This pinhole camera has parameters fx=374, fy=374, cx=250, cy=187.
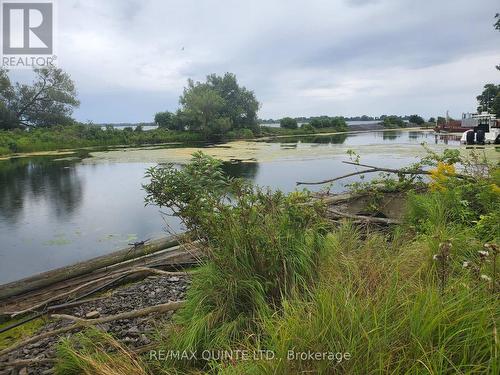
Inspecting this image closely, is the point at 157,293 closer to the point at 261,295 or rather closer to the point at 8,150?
the point at 261,295

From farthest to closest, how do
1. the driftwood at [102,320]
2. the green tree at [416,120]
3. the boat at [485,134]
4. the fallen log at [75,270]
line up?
the green tree at [416,120], the boat at [485,134], the fallen log at [75,270], the driftwood at [102,320]

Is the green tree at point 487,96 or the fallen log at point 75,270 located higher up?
the green tree at point 487,96

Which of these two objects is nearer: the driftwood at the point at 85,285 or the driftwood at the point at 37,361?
the driftwood at the point at 37,361

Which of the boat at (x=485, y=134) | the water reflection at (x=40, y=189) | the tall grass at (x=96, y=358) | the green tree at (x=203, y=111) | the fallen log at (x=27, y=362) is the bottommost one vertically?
the fallen log at (x=27, y=362)

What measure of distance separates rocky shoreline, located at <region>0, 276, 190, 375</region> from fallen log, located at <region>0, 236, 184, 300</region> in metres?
0.46

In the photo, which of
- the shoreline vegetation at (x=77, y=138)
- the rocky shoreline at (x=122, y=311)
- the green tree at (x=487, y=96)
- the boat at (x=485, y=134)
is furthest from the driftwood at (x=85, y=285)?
the green tree at (x=487, y=96)

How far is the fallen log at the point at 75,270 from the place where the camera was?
4.06 m

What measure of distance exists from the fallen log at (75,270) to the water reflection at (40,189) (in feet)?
16.0

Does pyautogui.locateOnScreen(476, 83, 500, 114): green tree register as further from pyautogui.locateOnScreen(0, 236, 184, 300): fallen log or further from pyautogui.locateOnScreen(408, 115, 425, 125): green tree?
pyautogui.locateOnScreen(0, 236, 184, 300): fallen log

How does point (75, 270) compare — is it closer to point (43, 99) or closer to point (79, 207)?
point (79, 207)

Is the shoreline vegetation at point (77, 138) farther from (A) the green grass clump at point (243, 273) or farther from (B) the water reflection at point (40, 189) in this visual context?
(A) the green grass clump at point (243, 273)

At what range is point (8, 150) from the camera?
87.7ft

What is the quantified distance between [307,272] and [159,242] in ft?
10.1

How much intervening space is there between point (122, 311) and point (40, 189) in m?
10.5
